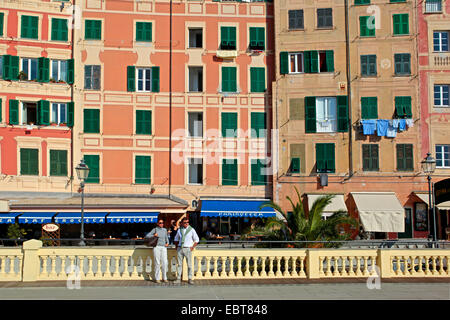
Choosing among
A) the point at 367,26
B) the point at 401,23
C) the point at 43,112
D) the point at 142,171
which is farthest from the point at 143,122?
the point at 401,23

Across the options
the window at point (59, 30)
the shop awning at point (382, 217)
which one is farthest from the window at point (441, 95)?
the window at point (59, 30)

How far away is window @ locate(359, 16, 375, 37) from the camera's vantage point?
35875 millimetres

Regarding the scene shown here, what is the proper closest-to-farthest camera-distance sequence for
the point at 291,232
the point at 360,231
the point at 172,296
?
the point at 172,296, the point at 291,232, the point at 360,231

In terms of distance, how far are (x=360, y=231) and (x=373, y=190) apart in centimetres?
277

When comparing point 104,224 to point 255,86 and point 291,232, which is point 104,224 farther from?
point 291,232

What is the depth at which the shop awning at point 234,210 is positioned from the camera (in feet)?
111

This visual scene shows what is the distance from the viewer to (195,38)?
3747 centimetres

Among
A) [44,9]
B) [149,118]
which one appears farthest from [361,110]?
[44,9]

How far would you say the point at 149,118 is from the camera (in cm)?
3591

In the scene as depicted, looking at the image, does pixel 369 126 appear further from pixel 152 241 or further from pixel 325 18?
pixel 152 241

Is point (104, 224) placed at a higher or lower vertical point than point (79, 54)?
lower

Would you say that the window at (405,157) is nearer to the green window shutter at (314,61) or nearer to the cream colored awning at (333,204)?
the cream colored awning at (333,204)

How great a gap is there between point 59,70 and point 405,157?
73.8 feet
